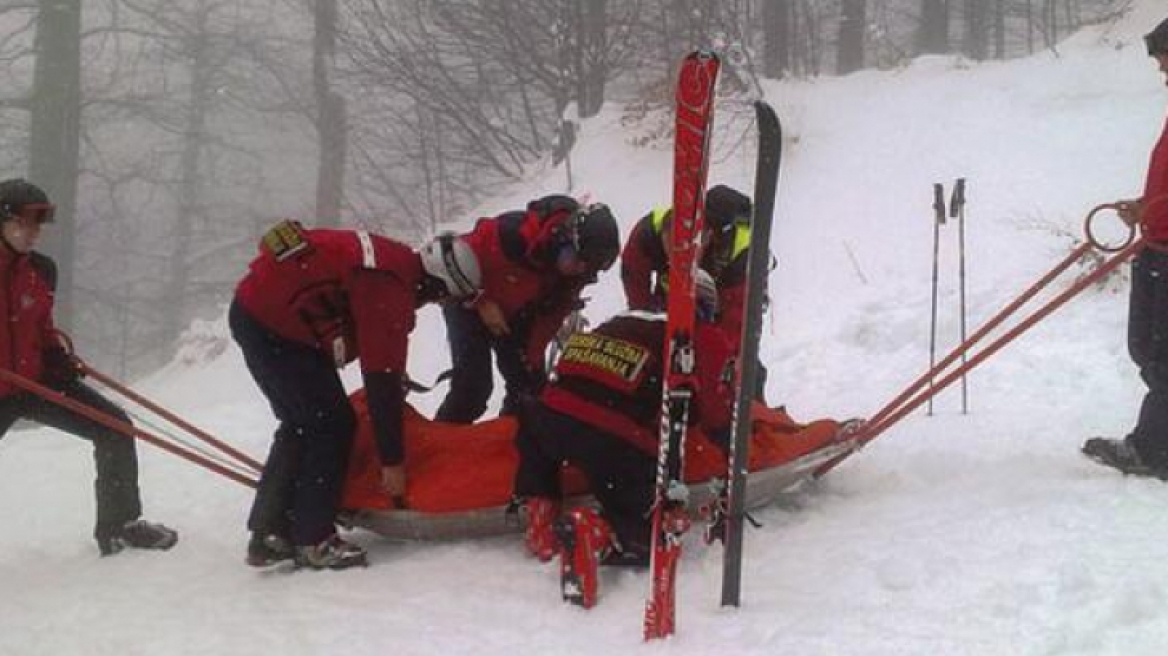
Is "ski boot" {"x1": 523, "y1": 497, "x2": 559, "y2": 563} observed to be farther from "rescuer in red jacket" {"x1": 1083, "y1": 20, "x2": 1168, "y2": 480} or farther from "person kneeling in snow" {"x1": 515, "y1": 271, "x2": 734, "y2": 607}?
"rescuer in red jacket" {"x1": 1083, "y1": 20, "x2": 1168, "y2": 480}

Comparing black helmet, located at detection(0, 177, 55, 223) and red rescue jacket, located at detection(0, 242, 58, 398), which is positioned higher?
black helmet, located at detection(0, 177, 55, 223)

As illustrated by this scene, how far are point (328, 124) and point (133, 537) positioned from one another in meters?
17.5

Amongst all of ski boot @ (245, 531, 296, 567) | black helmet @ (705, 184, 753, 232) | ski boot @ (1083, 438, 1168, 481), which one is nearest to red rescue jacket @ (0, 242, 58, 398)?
ski boot @ (245, 531, 296, 567)

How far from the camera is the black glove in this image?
480cm

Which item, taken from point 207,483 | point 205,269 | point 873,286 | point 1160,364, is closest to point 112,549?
point 207,483

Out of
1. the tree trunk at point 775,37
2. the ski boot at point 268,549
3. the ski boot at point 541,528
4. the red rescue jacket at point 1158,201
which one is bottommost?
the ski boot at point 268,549

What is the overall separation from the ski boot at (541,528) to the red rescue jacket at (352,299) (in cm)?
56

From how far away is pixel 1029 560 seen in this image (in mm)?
3311

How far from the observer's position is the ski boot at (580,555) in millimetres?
3545

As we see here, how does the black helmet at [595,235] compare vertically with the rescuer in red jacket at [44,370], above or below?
above

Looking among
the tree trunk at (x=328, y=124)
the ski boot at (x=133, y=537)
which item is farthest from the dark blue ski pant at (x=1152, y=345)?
the tree trunk at (x=328, y=124)

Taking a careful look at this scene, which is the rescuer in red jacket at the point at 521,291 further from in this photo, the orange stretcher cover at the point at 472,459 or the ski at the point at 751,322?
the ski at the point at 751,322

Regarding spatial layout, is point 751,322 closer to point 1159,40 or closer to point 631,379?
point 631,379

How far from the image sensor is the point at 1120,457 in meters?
4.17
